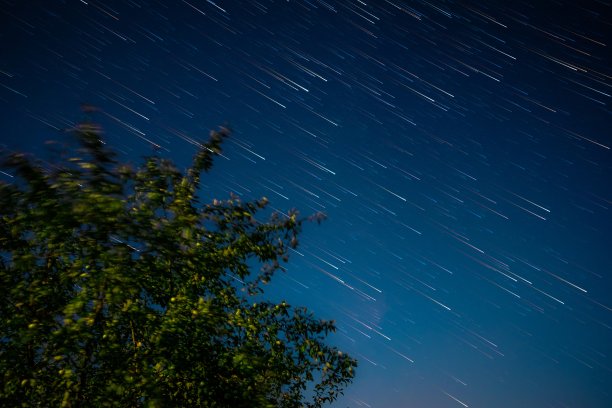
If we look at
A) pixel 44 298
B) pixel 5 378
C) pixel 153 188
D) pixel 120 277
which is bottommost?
pixel 5 378

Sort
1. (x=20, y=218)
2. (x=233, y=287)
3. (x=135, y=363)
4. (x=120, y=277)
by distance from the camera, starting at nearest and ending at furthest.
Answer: (x=20, y=218) < (x=120, y=277) < (x=135, y=363) < (x=233, y=287)

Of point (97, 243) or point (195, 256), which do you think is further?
point (195, 256)

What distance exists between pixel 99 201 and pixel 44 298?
6.24 ft

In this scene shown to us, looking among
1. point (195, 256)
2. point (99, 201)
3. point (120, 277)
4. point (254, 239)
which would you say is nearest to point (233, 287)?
point (254, 239)

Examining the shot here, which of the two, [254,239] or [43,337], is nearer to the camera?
[43,337]

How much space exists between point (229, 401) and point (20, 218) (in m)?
3.05

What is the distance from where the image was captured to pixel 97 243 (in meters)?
3.64

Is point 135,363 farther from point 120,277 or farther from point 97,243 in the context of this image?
point 97,243

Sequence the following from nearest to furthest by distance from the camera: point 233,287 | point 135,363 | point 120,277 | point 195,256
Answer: point 120,277
point 135,363
point 195,256
point 233,287

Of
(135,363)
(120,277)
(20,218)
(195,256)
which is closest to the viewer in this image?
A: (20,218)

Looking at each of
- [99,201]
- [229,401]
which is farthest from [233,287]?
[99,201]

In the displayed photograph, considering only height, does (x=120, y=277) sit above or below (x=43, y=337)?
above

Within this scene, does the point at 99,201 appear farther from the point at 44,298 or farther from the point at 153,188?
the point at 44,298

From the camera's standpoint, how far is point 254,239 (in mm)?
5820
